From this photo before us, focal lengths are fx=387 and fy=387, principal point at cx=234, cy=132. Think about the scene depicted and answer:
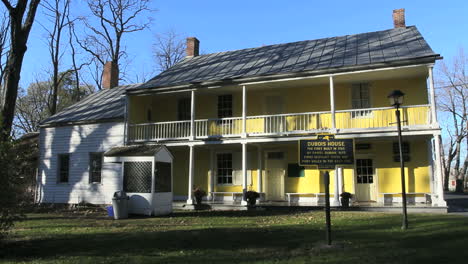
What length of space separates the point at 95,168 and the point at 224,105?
23.5 feet

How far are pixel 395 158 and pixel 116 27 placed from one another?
26681mm

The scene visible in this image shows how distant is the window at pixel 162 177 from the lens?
14141mm

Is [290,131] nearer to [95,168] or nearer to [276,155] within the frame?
[276,155]

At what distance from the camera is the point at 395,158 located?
16.4 m

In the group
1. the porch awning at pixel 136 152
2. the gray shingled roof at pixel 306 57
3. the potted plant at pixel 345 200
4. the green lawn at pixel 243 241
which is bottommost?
the green lawn at pixel 243 241

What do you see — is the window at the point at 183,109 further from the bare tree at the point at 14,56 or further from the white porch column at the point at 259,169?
the bare tree at the point at 14,56

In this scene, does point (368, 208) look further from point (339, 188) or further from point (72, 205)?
point (72, 205)

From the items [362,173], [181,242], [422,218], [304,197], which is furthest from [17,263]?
[362,173]

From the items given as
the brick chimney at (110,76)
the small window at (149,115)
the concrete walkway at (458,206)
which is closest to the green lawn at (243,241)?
the concrete walkway at (458,206)

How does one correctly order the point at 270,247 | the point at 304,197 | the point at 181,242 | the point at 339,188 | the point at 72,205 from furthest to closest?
1. the point at 72,205
2. the point at 304,197
3. the point at 339,188
4. the point at 181,242
5. the point at 270,247

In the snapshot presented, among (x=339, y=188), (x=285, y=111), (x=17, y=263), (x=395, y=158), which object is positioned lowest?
(x=17, y=263)

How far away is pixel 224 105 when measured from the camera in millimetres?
19531

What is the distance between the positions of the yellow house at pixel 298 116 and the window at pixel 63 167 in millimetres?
4004

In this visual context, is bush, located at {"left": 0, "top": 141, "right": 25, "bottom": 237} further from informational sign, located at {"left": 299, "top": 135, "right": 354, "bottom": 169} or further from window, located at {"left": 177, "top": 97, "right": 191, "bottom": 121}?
window, located at {"left": 177, "top": 97, "right": 191, "bottom": 121}
